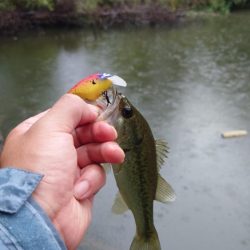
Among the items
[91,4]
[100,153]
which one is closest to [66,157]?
[100,153]

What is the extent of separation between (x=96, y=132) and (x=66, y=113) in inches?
5.2

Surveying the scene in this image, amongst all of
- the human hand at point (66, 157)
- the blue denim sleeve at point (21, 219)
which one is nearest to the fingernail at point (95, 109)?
the human hand at point (66, 157)

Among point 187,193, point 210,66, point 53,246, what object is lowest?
point 210,66

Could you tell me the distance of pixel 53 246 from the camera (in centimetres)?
134

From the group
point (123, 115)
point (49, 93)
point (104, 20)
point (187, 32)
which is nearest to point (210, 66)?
point (49, 93)

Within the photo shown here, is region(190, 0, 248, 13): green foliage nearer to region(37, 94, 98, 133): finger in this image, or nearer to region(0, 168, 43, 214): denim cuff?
region(37, 94, 98, 133): finger

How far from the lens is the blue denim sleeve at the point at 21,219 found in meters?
1.26

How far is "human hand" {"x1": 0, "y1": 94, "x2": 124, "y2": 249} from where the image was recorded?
156 centimetres

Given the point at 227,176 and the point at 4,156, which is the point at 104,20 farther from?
the point at 4,156

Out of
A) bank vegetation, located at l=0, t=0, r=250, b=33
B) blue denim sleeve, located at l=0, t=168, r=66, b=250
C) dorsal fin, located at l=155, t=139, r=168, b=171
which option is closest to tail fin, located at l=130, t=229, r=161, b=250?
dorsal fin, located at l=155, t=139, r=168, b=171

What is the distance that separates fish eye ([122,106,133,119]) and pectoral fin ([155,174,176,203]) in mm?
372

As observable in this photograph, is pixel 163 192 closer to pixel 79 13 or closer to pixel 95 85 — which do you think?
pixel 95 85

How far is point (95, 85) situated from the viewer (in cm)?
159

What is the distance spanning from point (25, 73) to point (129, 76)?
2292mm
